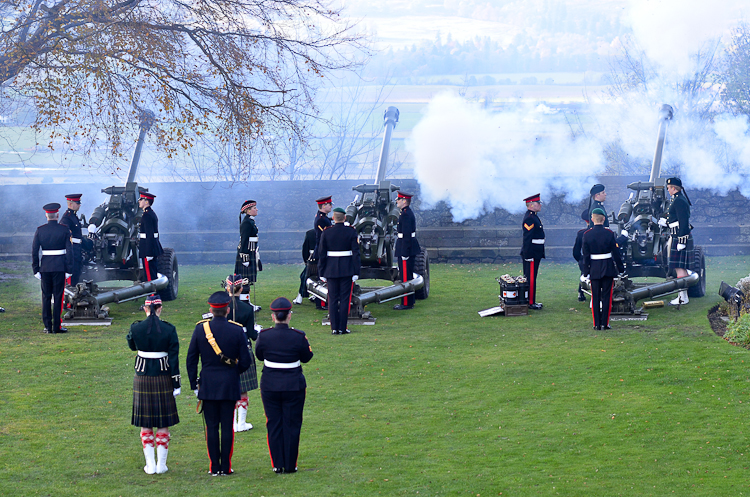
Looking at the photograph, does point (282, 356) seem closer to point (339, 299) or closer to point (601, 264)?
point (339, 299)

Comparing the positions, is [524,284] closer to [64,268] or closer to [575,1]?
[64,268]

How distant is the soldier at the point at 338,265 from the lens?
39.6 feet

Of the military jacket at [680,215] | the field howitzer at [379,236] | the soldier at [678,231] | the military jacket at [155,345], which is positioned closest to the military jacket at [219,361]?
the military jacket at [155,345]

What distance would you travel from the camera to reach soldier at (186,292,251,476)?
6746mm

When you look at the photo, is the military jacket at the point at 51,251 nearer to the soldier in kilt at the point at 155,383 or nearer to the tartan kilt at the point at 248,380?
the tartan kilt at the point at 248,380

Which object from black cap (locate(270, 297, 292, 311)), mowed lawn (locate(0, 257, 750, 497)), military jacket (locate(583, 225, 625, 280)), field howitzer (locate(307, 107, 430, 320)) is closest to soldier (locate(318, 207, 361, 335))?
mowed lawn (locate(0, 257, 750, 497))

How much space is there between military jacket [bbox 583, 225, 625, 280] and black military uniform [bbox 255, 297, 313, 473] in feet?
21.1

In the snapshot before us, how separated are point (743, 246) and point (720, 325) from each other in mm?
9564

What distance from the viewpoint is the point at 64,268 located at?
12.1m

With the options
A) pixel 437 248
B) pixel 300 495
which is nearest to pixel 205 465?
pixel 300 495

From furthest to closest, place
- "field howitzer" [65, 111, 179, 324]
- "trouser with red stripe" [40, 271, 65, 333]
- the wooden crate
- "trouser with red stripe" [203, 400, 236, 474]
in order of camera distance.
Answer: "field howitzer" [65, 111, 179, 324]
the wooden crate
"trouser with red stripe" [40, 271, 65, 333]
"trouser with red stripe" [203, 400, 236, 474]

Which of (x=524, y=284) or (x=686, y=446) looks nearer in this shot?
(x=686, y=446)

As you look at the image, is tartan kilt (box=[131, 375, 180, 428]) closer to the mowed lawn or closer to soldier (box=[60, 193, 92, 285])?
the mowed lawn

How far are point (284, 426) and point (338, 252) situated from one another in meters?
5.48
